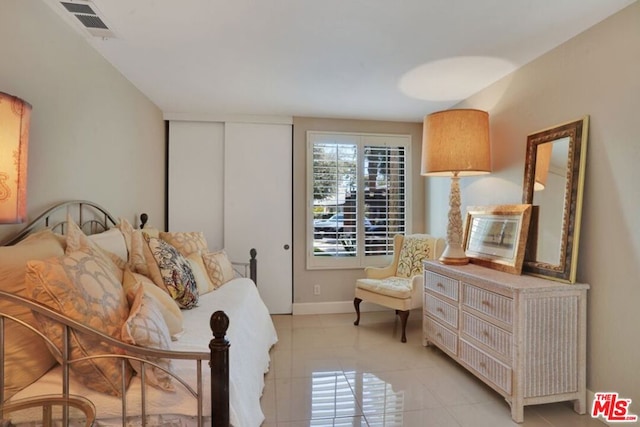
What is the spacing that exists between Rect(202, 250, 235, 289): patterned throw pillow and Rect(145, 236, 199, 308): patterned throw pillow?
57 centimetres

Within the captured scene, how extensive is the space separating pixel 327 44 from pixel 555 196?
185 centimetres

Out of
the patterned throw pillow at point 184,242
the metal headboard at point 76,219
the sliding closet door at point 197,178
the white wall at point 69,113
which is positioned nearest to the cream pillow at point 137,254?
the metal headboard at point 76,219

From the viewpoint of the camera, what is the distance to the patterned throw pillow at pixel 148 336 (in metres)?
1.19

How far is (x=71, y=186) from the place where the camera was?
2074 mm

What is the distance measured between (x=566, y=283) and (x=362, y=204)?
2.30 meters

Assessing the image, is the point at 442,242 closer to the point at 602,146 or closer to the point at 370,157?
the point at 370,157

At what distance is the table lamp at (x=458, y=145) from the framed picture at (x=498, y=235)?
0.57ft

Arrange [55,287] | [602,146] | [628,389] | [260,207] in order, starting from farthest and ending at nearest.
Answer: [260,207]
[602,146]
[628,389]
[55,287]

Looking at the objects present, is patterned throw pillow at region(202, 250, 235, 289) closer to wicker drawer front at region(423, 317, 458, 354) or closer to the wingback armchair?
the wingback armchair

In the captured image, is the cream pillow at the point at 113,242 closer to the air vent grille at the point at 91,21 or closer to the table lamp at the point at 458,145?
the air vent grille at the point at 91,21

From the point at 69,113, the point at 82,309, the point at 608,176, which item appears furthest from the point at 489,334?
the point at 69,113

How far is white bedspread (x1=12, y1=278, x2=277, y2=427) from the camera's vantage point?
3.92 ft

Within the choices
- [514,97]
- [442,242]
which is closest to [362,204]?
[442,242]

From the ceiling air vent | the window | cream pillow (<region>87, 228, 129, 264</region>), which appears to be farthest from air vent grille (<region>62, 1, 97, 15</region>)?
the window
